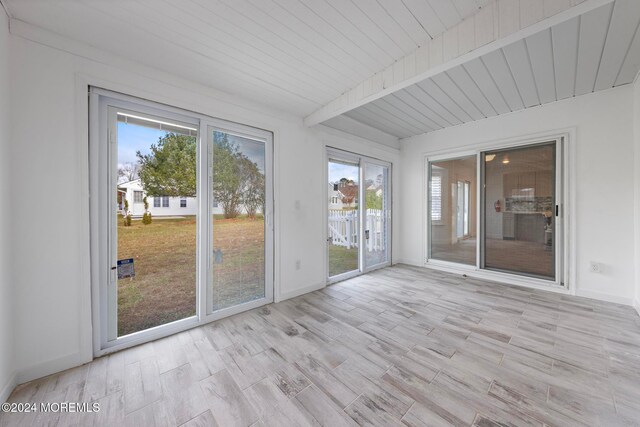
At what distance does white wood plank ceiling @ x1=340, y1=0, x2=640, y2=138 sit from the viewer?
6.31 ft

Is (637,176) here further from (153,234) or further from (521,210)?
(153,234)

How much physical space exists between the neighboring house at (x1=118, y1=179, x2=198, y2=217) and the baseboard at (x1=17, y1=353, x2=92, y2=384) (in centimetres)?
117

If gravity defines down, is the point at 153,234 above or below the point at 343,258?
above

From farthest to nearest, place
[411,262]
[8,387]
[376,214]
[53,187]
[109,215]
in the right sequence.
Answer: [411,262] → [376,214] → [109,215] → [53,187] → [8,387]

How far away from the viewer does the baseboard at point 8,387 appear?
4.80 ft

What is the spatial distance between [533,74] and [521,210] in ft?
6.60

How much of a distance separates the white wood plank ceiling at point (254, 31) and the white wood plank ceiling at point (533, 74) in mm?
931

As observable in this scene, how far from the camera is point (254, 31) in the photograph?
5.74 feet

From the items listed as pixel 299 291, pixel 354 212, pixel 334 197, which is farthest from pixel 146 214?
pixel 354 212

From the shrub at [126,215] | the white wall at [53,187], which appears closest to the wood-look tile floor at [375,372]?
the white wall at [53,187]

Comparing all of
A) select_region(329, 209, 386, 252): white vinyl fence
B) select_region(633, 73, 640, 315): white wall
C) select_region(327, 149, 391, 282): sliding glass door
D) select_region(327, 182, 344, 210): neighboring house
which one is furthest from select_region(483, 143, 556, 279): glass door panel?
→ select_region(327, 182, 344, 210): neighboring house

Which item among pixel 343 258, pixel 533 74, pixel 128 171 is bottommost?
pixel 343 258

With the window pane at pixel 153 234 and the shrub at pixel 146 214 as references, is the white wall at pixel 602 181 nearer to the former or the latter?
the window pane at pixel 153 234

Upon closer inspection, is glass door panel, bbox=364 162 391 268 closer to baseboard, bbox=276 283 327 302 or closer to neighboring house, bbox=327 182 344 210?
neighboring house, bbox=327 182 344 210
